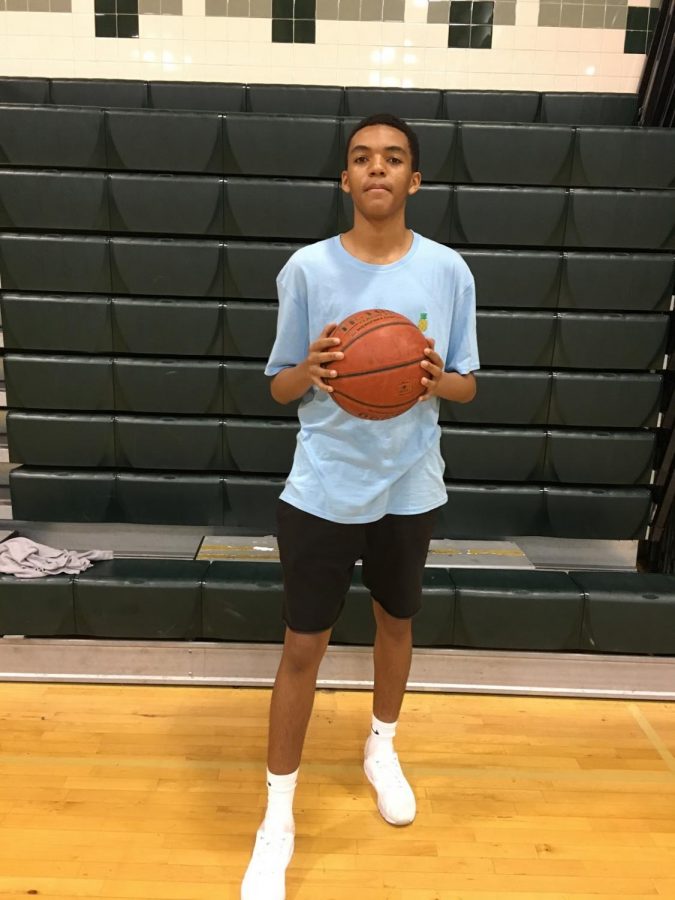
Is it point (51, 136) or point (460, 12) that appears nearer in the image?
point (51, 136)

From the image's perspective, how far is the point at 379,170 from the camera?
1383 millimetres

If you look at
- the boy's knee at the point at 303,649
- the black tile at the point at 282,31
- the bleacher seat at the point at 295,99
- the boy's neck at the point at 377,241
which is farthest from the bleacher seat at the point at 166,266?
the boy's knee at the point at 303,649

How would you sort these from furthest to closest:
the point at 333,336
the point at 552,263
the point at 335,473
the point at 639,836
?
the point at 552,263 < the point at 639,836 < the point at 335,473 < the point at 333,336

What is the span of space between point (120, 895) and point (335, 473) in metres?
0.96

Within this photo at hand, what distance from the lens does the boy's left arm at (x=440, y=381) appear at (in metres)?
1.37

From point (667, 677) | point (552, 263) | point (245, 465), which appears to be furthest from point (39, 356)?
point (667, 677)

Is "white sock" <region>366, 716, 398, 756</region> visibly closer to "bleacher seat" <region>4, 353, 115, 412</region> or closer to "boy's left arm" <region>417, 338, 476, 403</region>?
"boy's left arm" <region>417, 338, 476, 403</region>

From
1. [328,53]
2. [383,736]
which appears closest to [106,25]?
[328,53]

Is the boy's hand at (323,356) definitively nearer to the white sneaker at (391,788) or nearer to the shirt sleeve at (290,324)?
the shirt sleeve at (290,324)

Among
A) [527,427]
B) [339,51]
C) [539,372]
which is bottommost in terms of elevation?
[527,427]

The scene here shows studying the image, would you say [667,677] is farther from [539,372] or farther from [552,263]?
[552,263]

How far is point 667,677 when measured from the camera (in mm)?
2285

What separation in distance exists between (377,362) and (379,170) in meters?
0.37

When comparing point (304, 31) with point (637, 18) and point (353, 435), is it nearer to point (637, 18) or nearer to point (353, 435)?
point (637, 18)
